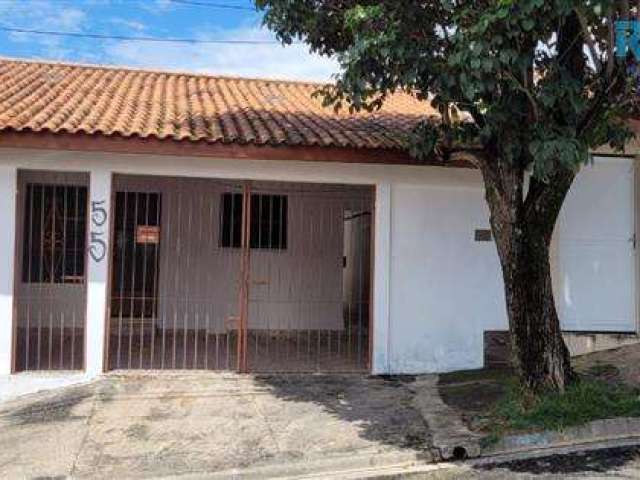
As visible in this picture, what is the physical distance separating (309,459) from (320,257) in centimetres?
667

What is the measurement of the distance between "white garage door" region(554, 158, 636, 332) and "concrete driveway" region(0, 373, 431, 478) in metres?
2.90

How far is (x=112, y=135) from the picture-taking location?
8.44 meters

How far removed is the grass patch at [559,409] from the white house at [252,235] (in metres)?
2.49

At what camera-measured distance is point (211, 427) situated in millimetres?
7230

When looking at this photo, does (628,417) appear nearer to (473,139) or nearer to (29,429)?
(473,139)

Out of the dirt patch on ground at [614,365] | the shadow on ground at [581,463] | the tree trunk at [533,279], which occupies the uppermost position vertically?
the tree trunk at [533,279]

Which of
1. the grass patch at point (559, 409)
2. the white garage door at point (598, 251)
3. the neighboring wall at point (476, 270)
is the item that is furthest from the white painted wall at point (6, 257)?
the white garage door at point (598, 251)

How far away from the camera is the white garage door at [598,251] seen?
33.8 feet

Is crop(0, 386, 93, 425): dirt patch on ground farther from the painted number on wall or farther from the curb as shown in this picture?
the curb

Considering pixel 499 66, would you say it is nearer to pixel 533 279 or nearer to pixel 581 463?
pixel 533 279

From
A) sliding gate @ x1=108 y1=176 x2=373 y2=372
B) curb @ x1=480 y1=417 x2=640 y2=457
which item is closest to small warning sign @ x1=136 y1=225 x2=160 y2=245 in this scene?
sliding gate @ x1=108 y1=176 x2=373 y2=372

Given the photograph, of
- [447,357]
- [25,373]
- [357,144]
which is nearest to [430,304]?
[447,357]

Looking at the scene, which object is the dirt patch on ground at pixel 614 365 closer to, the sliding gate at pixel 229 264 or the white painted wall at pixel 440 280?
the white painted wall at pixel 440 280

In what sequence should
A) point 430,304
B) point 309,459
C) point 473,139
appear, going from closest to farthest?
point 309,459
point 473,139
point 430,304
